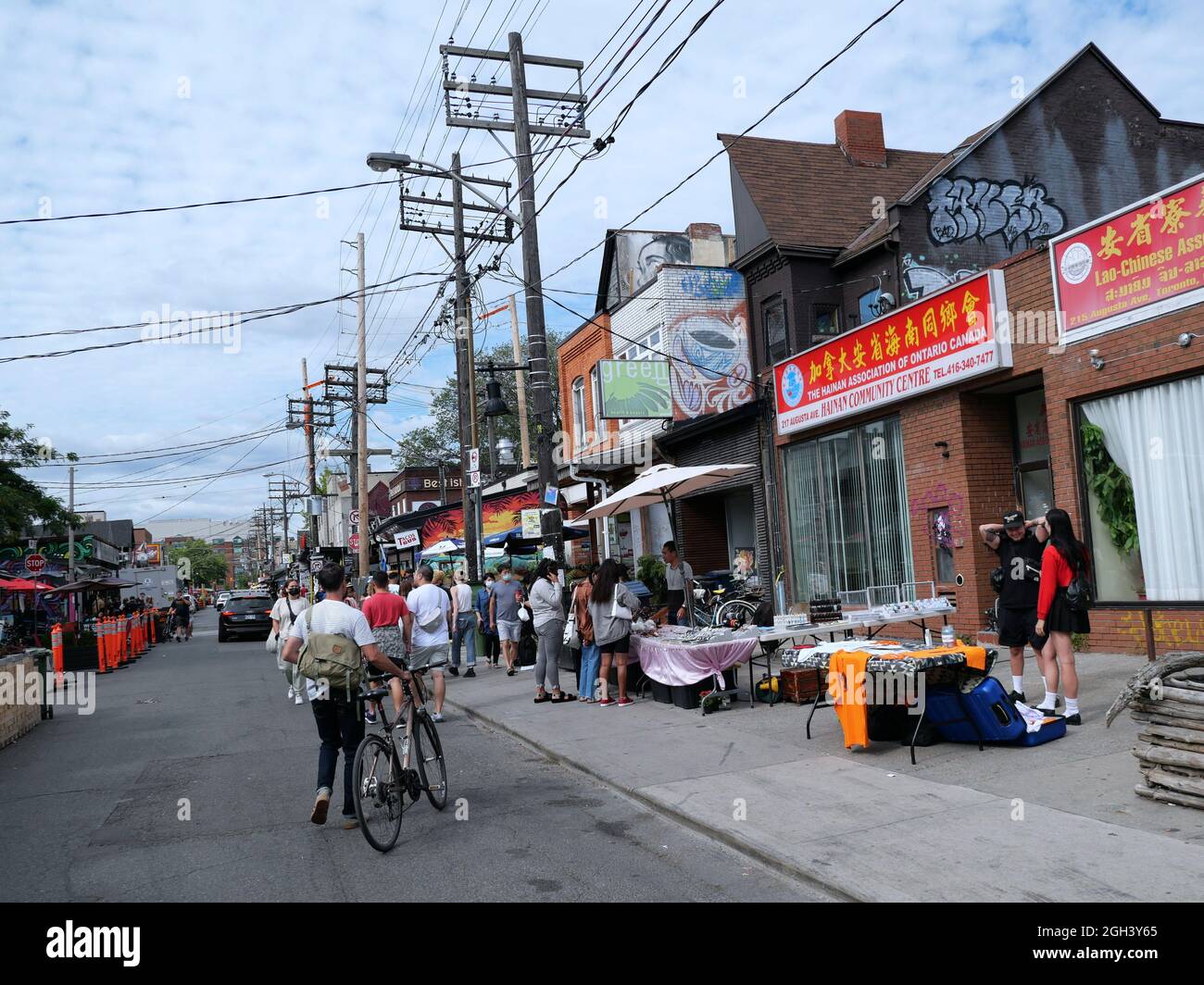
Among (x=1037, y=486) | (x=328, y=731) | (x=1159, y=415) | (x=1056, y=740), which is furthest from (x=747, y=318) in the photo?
(x=328, y=731)

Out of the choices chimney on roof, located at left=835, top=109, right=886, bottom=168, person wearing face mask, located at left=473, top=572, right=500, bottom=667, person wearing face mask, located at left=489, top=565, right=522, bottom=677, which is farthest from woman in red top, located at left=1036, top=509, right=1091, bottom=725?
chimney on roof, located at left=835, top=109, right=886, bottom=168

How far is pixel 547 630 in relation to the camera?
12.3m

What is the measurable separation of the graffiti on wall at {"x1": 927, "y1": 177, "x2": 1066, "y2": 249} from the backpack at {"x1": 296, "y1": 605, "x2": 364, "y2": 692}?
46.5 ft

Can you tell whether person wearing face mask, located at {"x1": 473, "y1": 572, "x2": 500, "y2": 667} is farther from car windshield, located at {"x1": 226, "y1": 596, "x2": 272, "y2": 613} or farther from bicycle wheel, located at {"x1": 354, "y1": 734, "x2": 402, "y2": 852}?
car windshield, located at {"x1": 226, "y1": 596, "x2": 272, "y2": 613}

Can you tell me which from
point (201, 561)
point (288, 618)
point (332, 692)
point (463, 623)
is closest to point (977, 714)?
point (332, 692)

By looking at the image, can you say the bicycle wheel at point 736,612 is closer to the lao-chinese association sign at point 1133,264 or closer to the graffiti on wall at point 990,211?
the lao-chinese association sign at point 1133,264

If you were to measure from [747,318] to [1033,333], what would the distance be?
8.74 meters

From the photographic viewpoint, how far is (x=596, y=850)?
5.86m

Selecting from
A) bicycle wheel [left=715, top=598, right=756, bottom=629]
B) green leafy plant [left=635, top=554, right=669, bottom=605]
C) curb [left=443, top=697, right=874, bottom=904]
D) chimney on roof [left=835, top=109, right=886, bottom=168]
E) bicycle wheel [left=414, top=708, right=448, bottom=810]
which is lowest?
curb [left=443, top=697, right=874, bottom=904]

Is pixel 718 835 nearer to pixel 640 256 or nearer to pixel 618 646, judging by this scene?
pixel 618 646

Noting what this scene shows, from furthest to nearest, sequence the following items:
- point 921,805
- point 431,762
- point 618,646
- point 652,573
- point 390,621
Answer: point 652,573, point 618,646, point 390,621, point 431,762, point 921,805

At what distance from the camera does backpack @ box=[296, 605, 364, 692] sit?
6.19 meters

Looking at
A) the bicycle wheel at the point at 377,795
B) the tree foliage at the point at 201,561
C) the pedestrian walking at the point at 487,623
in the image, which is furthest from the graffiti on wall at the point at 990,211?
the tree foliage at the point at 201,561

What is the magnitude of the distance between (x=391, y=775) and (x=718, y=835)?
213cm
